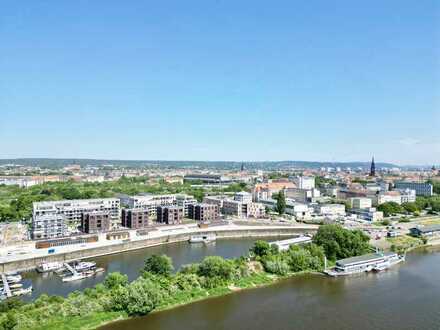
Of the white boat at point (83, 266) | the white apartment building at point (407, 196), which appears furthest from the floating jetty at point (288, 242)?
the white apartment building at point (407, 196)

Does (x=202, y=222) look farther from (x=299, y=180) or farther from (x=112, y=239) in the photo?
(x=299, y=180)

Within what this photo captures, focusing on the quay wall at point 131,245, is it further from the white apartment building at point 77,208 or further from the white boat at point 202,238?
the white apartment building at point 77,208

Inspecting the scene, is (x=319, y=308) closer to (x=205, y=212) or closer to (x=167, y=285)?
(x=167, y=285)

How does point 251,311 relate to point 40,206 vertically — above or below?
below

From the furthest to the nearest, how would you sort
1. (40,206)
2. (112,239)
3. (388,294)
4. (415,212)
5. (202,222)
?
1. (415,212)
2. (202,222)
3. (40,206)
4. (112,239)
5. (388,294)

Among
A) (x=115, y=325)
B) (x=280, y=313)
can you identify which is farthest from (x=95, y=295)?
(x=280, y=313)

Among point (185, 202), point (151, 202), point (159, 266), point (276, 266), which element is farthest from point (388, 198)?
point (159, 266)
